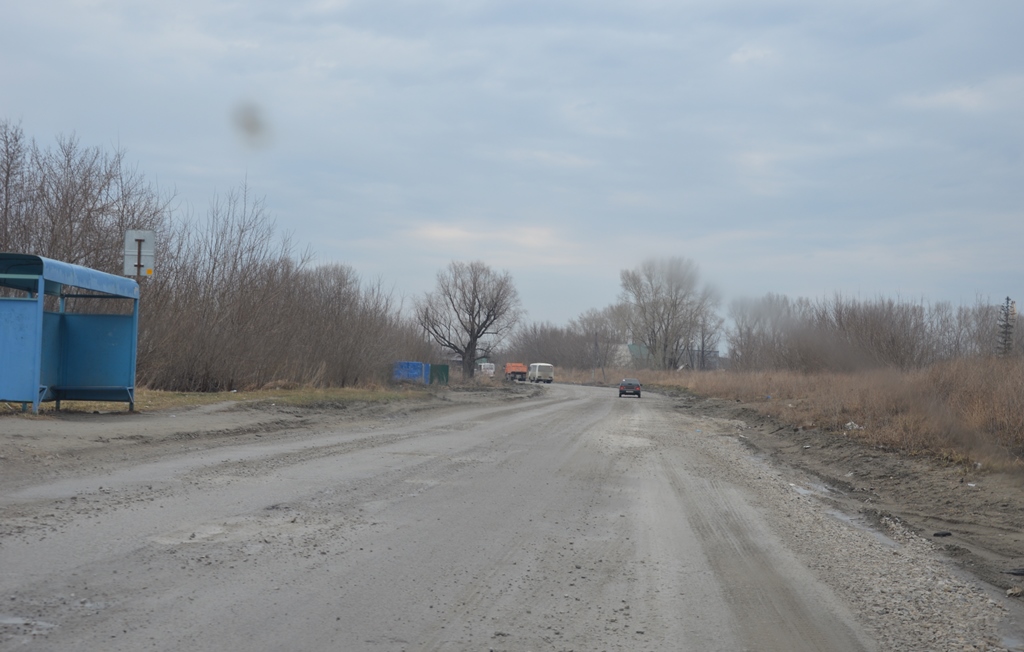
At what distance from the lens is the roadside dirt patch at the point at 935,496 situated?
8773 millimetres

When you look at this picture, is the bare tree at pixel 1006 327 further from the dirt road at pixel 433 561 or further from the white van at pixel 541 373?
the white van at pixel 541 373

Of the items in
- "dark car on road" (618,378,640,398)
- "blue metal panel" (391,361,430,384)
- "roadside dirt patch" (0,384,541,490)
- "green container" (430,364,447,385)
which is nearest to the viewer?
"roadside dirt patch" (0,384,541,490)

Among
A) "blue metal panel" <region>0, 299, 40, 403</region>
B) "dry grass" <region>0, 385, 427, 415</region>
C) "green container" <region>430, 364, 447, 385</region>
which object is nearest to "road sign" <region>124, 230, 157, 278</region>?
"dry grass" <region>0, 385, 427, 415</region>

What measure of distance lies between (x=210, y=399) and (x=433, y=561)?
56.6 ft

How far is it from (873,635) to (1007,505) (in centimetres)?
713

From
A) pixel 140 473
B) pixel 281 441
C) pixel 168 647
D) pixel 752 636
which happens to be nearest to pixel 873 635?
pixel 752 636

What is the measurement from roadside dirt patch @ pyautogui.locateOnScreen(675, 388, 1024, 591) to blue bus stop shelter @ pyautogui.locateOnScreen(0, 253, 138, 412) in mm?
14085

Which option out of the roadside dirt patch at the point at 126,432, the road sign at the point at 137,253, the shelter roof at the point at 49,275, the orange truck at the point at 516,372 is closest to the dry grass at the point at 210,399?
the roadside dirt patch at the point at 126,432

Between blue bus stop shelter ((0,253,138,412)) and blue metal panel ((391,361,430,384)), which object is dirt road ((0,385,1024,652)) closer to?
blue bus stop shelter ((0,253,138,412))

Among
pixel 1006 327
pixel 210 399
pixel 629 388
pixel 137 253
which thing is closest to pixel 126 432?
pixel 137 253

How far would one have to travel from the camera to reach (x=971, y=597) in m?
6.81

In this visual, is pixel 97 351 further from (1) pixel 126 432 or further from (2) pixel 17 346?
(1) pixel 126 432

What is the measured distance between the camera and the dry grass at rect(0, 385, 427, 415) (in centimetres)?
1770

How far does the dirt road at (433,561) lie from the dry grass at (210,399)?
14.6 feet
